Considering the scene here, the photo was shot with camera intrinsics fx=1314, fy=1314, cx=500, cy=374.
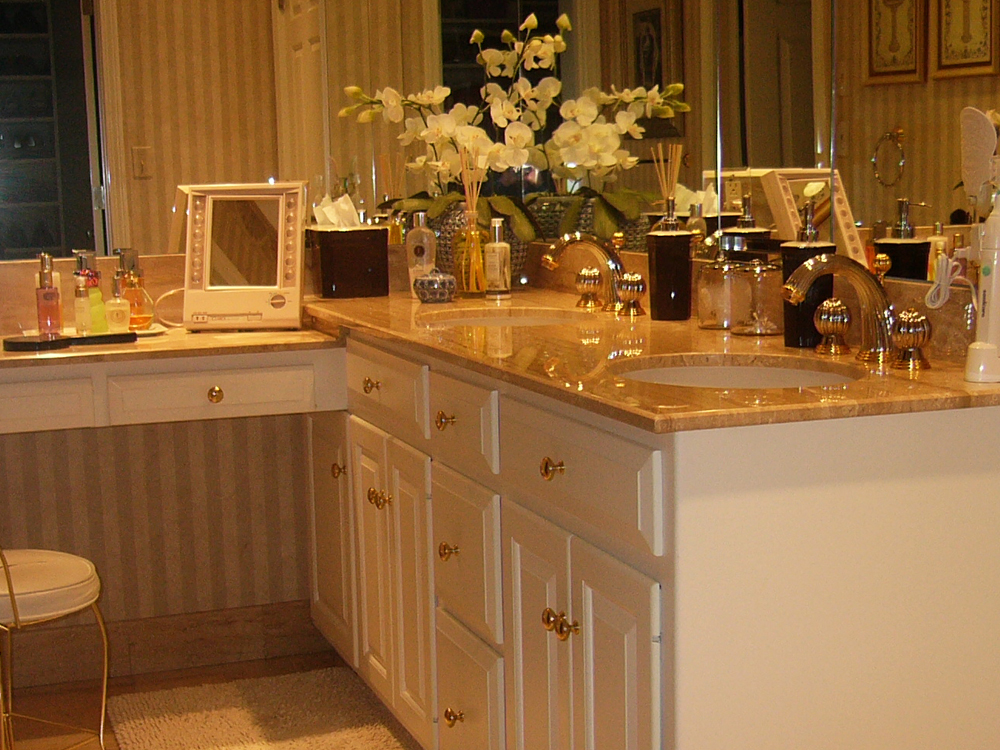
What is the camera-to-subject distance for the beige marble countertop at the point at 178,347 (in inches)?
100

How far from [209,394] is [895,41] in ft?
4.90

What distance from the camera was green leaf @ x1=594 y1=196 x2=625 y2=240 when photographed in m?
2.84

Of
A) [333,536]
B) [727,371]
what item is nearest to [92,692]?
[333,536]

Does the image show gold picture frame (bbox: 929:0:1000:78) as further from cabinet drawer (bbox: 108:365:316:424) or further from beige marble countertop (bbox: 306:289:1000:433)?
cabinet drawer (bbox: 108:365:316:424)

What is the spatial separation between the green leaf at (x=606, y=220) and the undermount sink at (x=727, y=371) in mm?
958

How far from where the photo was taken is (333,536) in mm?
2938

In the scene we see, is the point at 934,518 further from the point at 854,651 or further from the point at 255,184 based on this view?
the point at 255,184

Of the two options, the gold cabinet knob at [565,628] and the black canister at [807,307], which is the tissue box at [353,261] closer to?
the black canister at [807,307]

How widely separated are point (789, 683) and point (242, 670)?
6.73ft

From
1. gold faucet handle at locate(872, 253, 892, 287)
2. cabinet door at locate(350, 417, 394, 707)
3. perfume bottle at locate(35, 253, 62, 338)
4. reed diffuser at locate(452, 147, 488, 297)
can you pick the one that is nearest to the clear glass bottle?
reed diffuser at locate(452, 147, 488, 297)

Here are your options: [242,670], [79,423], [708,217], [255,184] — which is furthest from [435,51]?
[242,670]

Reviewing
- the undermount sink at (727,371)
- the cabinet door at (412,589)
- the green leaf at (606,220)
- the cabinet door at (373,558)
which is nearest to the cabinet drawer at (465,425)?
the cabinet door at (412,589)

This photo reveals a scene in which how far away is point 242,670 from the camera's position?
3.25 m

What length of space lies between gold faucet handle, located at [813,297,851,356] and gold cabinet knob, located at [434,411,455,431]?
58cm
